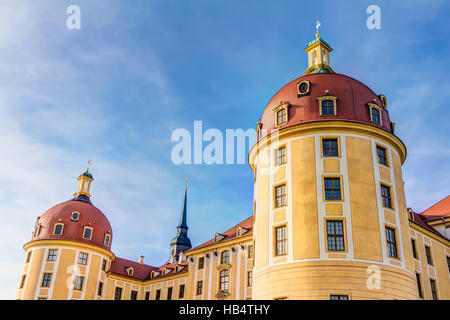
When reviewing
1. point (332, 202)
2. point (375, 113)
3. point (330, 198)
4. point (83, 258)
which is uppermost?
point (375, 113)

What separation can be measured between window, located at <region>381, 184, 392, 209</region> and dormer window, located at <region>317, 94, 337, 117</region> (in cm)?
559

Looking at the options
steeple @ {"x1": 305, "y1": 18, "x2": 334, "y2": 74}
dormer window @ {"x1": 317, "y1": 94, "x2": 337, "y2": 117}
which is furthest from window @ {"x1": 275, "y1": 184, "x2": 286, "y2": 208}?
steeple @ {"x1": 305, "y1": 18, "x2": 334, "y2": 74}

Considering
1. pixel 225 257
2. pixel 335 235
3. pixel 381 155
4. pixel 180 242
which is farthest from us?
pixel 180 242

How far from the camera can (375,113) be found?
2764 centimetres

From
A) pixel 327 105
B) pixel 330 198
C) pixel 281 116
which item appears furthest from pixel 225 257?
pixel 327 105

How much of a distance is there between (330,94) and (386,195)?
291 inches

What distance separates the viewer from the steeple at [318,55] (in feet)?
117

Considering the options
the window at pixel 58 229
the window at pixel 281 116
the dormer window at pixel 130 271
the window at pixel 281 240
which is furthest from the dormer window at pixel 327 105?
the dormer window at pixel 130 271

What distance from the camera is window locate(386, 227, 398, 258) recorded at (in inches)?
947

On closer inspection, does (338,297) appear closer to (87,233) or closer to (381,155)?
(381,155)
